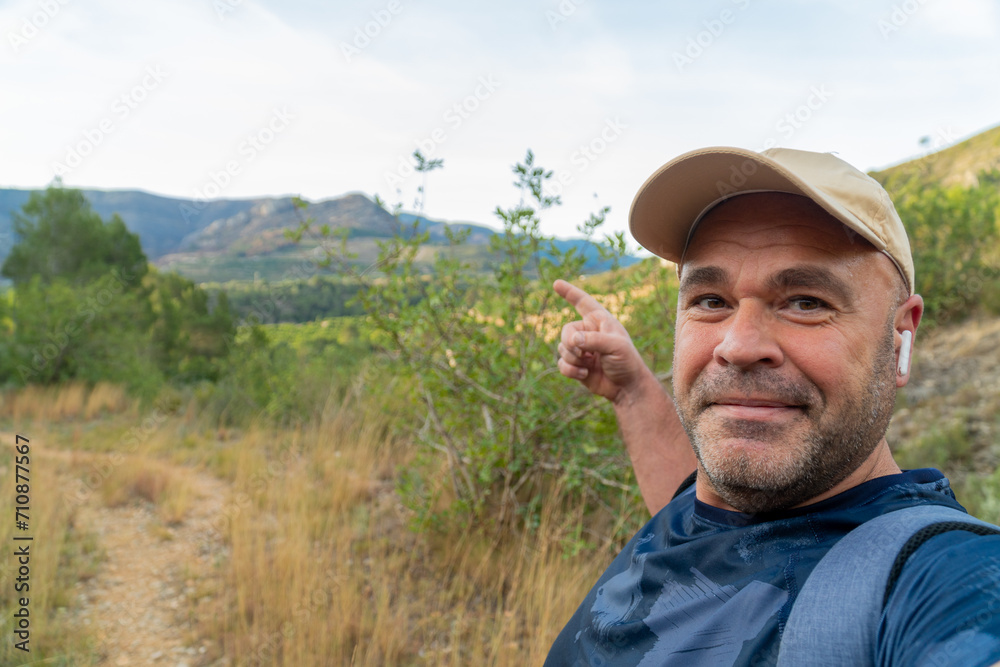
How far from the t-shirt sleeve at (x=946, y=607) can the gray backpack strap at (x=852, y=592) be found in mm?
16

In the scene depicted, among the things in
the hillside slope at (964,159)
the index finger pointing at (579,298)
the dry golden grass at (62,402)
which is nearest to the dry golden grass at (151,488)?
the dry golden grass at (62,402)

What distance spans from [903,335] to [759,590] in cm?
65

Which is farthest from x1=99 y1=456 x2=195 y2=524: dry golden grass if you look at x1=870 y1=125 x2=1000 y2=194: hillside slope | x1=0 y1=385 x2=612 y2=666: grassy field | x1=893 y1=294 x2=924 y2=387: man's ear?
x1=870 y1=125 x2=1000 y2=194: hillside slope

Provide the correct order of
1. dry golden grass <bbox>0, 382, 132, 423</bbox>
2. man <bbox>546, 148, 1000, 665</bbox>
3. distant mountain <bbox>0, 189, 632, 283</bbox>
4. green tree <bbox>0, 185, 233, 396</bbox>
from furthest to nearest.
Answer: distant mountain <bbox>0, 189, 632, 283</bbox> < green tree <bbox>0, 185, 233, 396</bbox> < dry golden grass <bbox>0, 382, 132, 423</bbox> < man <bbox>546, 148, 1000, 665</bbox>

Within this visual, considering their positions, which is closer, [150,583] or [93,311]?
[150,583]

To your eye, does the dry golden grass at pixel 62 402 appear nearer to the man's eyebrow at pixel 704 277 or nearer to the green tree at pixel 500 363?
the green tree at pixel 500 363

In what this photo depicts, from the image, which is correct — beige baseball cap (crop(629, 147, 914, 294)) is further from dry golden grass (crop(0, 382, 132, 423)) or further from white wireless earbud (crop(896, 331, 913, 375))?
dry golden grass (crop(0, 382, 132, 423))

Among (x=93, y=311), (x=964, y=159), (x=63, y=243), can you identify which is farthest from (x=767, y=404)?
(x=964, y=159)

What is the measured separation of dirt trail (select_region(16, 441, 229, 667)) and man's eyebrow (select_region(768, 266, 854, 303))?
3.11m

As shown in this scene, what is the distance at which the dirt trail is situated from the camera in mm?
2924

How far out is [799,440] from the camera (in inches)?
40.9

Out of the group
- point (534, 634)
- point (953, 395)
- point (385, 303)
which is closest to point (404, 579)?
point (534, 634)

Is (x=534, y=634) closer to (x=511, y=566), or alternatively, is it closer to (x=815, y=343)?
(x=511, y=566)

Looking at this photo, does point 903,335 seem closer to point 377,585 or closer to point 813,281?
point 813,281
